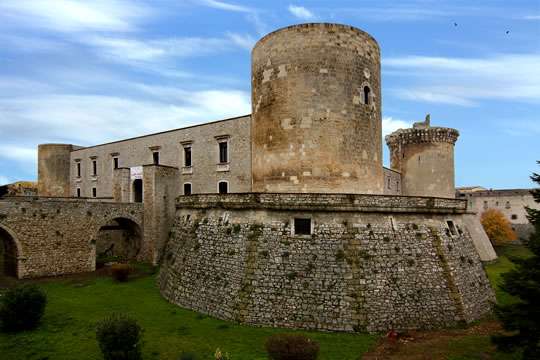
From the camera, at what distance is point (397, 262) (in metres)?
14.8

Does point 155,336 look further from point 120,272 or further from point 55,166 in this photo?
point 55,166

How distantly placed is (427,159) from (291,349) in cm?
2934

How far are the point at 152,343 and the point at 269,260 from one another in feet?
16.7

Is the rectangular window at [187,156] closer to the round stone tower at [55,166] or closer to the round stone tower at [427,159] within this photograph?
the round stone tower at [55,166]

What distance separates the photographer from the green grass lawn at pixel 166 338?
12227 millimetres

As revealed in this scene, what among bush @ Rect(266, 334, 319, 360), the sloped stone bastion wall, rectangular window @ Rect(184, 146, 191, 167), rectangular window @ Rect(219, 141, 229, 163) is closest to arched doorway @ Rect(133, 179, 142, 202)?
rectangular window @ Rect(184, 146, 191, 167)

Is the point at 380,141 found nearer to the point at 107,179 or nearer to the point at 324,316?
the point at 324,316

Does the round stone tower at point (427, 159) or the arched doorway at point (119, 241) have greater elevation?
the round stone tower at point (427, 159)

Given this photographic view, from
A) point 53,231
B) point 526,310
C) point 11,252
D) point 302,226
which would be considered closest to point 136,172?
point 53,231

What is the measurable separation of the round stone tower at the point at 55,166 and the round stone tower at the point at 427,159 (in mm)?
35071

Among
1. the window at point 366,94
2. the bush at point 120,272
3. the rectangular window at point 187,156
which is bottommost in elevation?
the bush at point 120,272

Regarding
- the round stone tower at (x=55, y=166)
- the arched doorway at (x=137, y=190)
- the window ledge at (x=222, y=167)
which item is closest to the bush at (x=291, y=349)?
the window ledge at (x=222, y=167)

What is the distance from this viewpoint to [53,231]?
77.3 feet

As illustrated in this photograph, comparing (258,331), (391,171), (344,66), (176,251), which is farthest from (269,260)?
(391,171)
